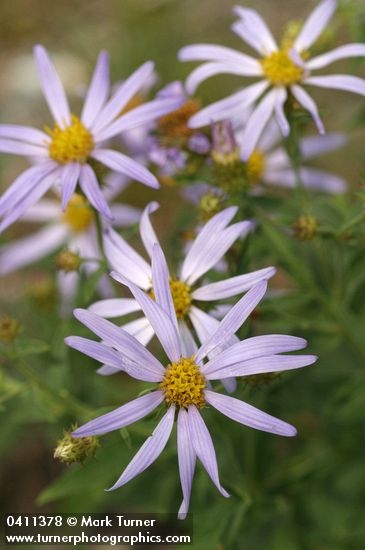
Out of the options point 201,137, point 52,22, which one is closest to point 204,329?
point 201,137

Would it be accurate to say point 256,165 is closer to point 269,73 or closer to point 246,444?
point 269,73

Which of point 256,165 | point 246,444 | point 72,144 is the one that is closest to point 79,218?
point 256,165

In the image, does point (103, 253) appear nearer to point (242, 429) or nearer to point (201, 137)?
point (201, 137)

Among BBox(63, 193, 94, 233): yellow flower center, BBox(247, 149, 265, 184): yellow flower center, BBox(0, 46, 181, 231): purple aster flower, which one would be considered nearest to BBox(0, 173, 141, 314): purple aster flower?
BBox(63, 193, 94, 233): yellow flower center

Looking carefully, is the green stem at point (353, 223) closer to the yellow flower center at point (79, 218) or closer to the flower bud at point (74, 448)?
the flower bud at point (74, 448)

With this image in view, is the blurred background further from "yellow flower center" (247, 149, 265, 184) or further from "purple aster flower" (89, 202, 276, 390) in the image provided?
"yellow flower center" (247, 149, 265, 184)

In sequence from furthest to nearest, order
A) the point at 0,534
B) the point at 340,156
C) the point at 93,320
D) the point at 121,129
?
1. the point at 340,156
2. the point at 0,534
3. the point at 121,129
4. the point at 93,320

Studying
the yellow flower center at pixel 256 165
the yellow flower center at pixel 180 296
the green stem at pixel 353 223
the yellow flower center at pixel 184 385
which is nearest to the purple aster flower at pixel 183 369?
the yellow flower center at pixel 184 385
